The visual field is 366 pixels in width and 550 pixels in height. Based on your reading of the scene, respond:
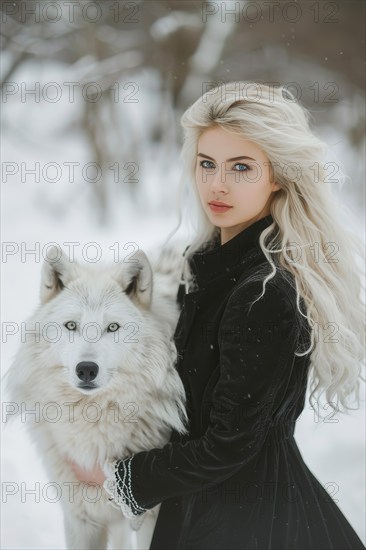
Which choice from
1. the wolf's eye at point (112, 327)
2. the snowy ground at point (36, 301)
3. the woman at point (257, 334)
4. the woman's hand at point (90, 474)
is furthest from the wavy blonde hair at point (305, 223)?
the snowy ground at point (36, 301)

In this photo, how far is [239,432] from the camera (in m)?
1.73

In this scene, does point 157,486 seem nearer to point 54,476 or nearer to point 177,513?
point 177,513

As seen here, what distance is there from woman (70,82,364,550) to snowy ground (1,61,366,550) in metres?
0.95

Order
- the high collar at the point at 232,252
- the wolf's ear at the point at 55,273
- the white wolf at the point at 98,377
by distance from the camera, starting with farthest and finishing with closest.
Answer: the wolf's ear at the point at 55,273, the white wolf at the point at 98,377, the high collar at the point at 232,252

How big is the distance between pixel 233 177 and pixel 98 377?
785 mm

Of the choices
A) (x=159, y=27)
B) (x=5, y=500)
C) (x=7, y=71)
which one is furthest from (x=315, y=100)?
(x=5, y=500)

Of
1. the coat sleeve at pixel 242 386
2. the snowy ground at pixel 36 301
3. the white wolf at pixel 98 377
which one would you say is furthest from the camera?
the snowy ground at pixel 36 301

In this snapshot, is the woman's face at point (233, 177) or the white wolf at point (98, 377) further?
the white wolf at point (98, 377)

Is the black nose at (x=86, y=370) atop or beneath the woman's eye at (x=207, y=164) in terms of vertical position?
beneath

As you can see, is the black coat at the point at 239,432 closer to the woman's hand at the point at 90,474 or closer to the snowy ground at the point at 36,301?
the woman's hand at the point at 90,474

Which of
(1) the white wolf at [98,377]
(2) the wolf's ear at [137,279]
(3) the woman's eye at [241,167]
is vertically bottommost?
(1) the white wolf at [98,377]

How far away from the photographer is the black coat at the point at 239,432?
68.1 inches

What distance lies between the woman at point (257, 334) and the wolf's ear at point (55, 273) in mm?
471

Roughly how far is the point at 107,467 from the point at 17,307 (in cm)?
281
